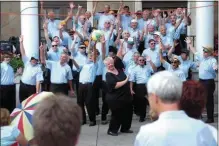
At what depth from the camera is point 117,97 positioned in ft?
28.5

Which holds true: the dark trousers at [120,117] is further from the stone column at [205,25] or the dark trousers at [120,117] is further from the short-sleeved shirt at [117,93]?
the stone column at [205,25]

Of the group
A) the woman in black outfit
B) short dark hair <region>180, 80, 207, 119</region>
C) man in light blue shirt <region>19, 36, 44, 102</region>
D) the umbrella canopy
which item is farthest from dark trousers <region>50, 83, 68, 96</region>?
short dark hair <region>180, 80, 207, 119</region>

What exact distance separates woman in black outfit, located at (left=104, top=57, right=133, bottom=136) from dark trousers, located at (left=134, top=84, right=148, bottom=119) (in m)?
1.28

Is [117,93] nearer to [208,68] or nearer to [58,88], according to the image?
[58,88]

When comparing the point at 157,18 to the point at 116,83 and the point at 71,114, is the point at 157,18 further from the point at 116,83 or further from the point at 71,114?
the point at 71,114

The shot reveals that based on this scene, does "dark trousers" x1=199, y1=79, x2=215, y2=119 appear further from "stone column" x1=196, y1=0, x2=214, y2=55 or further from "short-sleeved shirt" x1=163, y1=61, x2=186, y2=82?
"stone column" x1=196, y1=0, x2=214, y2=55

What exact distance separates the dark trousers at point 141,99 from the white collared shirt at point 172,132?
7308 mm

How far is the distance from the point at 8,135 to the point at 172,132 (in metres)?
1.14

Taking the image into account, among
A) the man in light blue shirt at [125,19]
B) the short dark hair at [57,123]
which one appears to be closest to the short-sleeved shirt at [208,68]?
the man in light blue shirt at [125,19]

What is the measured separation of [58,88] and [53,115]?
7.65 meters

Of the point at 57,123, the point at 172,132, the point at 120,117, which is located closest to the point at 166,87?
the point at 172,132

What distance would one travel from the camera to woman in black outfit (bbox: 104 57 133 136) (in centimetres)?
858

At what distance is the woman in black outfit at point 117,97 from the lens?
8.58m

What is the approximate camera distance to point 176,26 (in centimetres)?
1194
